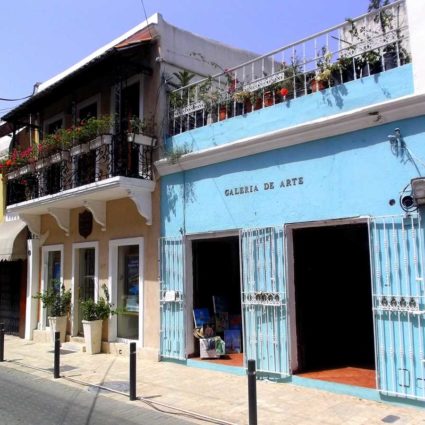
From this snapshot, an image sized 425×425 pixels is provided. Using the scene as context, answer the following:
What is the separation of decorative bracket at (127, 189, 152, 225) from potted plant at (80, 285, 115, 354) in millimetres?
2433

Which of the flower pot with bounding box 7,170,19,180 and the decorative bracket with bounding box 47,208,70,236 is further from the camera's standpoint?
the flower pot with bounding box 7,170,19,180

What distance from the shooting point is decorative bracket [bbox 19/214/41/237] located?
1438 cm

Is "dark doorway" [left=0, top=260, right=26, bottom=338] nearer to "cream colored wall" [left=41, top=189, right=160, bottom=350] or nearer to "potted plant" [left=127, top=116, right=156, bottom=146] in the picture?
"cream colored wall" [left=41, top=189, right=160, bottom=350]

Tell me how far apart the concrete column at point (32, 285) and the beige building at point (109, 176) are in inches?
1.3

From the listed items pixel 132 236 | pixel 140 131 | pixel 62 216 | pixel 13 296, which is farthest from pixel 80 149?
pixel 13 296

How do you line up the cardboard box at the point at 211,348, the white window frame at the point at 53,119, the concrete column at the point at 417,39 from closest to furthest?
the concrete column at the point at 417,39 < the cardboard box at the point at 211,348 < the white window frame at the point at 53,119

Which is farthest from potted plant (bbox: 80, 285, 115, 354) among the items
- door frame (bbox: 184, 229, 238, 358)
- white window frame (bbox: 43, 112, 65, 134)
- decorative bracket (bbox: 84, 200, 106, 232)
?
white window frame (bbox: 43, 112, 65, 134)

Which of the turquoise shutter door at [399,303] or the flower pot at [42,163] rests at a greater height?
the flower pot at [42,163]

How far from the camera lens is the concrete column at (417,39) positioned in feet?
21.4

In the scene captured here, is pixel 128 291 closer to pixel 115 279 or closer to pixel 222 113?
pixel 115 279

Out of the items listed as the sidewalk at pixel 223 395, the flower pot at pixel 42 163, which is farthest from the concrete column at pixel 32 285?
the sidewalk at pixel 223 395

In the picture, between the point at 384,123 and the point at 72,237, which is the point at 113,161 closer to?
the point at 72,237

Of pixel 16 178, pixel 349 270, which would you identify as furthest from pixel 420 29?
pixel 16 178

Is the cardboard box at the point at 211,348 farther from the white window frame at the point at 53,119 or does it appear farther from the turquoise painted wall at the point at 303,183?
the white window frame at the point at 53,119
